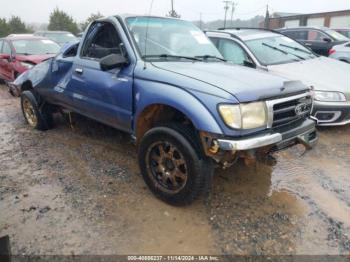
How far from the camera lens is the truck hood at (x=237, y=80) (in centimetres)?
287

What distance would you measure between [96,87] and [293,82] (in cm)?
225

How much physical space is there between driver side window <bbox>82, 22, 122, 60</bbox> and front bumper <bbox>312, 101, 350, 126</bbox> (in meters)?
3.11

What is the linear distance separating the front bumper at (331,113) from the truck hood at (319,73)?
248mm

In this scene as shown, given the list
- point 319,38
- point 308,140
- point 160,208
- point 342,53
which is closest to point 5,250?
point 160,208

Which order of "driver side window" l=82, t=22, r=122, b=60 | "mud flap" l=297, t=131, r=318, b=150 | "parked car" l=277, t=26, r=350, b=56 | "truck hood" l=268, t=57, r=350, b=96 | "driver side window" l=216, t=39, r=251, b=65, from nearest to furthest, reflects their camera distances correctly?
"mud flap" l=297, t=131, r=318, b=150 → "driver side window" l=82, t=22, r=122, b=60 → "truck hood" l=268, t=57, r=350, b=96 → "driver side window" l=216, t=39, r=251, b=65 → "parked car" l=277, t=26, r=350, b=56

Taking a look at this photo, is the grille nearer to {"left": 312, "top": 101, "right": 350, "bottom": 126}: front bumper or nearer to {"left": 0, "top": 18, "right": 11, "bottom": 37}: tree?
{"left": 312, "top": 101, "right": 350, "bottom": 126}: front bumper

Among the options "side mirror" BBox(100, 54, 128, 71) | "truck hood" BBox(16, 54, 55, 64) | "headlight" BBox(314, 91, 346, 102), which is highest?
"side mirror" BBox(100, 54, 128, 71)

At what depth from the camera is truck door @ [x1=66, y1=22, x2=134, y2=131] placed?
11.9 ft

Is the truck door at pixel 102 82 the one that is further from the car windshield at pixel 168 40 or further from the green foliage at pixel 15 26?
the green foliage at pixel 15 26

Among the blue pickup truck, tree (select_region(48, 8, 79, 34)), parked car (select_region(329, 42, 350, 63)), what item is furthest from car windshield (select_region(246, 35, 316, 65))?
tree (select_region(48, 8, 79, 34))

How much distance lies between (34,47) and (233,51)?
6033mm

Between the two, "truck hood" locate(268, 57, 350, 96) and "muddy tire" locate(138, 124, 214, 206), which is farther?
"truck hood" locate(268, 57, 350, 96)

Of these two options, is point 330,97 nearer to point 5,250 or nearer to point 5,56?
point 5,250

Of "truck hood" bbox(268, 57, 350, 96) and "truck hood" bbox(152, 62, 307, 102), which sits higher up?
"truck hood" bbox(152, 62, 307, 102)
